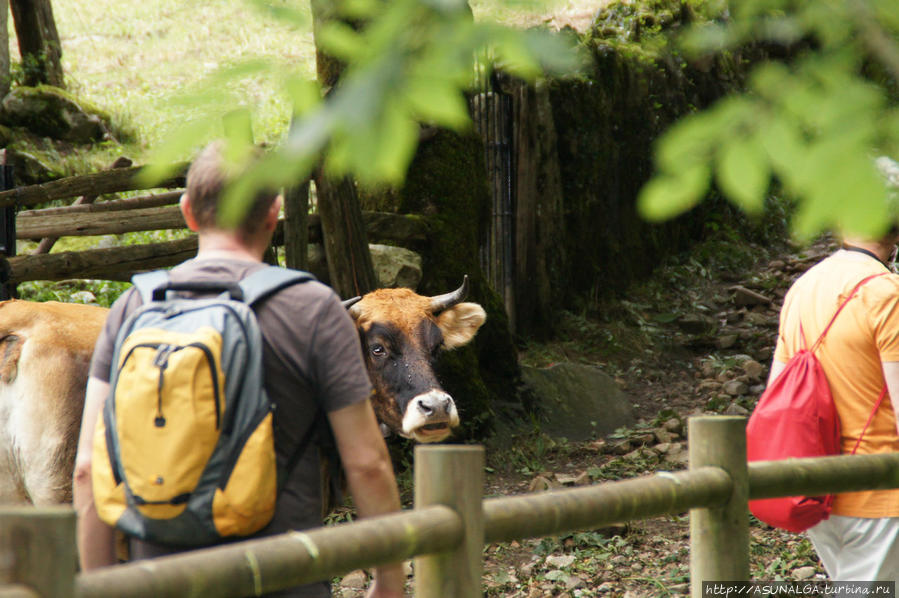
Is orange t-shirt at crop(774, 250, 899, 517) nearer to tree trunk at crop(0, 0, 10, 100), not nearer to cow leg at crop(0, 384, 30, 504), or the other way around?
cow leg at crop(0, 384, 30, 504)

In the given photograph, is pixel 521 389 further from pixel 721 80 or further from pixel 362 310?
pixel 721 80

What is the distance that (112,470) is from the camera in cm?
186

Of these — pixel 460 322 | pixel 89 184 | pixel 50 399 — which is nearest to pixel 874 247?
pixel 460 322

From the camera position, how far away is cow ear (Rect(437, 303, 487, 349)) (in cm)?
478

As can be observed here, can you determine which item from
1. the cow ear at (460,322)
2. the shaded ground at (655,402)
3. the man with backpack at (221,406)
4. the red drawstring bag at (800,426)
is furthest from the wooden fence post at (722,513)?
the cow ear at (460,322)

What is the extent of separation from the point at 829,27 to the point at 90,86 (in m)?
15.5

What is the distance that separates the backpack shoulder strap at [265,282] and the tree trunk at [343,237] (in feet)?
12.4

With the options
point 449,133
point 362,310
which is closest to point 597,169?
point 449,133

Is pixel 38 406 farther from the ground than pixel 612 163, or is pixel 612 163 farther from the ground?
pixel 612 163

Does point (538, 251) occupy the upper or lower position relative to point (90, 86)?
lower

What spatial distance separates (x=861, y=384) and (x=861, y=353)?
0.10m

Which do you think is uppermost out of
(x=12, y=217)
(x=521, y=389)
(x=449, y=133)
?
(x=449, y=133)

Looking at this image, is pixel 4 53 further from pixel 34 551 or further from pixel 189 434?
pixel 34 551

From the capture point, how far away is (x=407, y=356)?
4.22m
